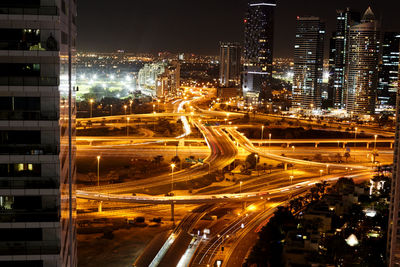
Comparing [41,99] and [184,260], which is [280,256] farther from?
[41,99]

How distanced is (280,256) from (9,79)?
13.6 metres

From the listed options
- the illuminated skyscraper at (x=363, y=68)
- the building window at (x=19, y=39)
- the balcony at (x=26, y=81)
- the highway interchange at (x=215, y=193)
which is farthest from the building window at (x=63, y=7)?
the illuminated skyscraper at (x=363, y=68)

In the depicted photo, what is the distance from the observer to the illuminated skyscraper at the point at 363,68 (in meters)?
75.9

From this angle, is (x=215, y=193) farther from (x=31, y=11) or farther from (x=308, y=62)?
(x=308, y=62)

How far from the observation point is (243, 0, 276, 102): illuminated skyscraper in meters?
93.2

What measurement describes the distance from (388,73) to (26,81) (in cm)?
7624

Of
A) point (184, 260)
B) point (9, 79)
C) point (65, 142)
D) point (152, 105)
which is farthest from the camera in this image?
point (152, 105)

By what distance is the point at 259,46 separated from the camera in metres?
99.1

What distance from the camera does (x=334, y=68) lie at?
91562 mm

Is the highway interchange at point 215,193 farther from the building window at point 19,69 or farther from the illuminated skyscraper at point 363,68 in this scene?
the illuminated skyscraper at point 363,68

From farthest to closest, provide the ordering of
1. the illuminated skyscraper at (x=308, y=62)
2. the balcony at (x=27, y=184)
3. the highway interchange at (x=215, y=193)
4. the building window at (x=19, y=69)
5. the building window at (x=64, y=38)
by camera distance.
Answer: the illuminated skyscraper at (x=308, y=62)
the highway interchange at (x=215, y=193)
the building window at (x=64, y=38)
the balcony at (x=27, y=184)
the building window at (x=19, y=69)

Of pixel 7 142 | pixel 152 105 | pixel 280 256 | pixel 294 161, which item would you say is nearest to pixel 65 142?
pixel 7 142

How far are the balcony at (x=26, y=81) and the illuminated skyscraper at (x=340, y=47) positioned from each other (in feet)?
266

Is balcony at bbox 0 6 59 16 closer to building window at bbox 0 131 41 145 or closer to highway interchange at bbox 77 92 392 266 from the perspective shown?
building window at bbox 0 131 41 145
